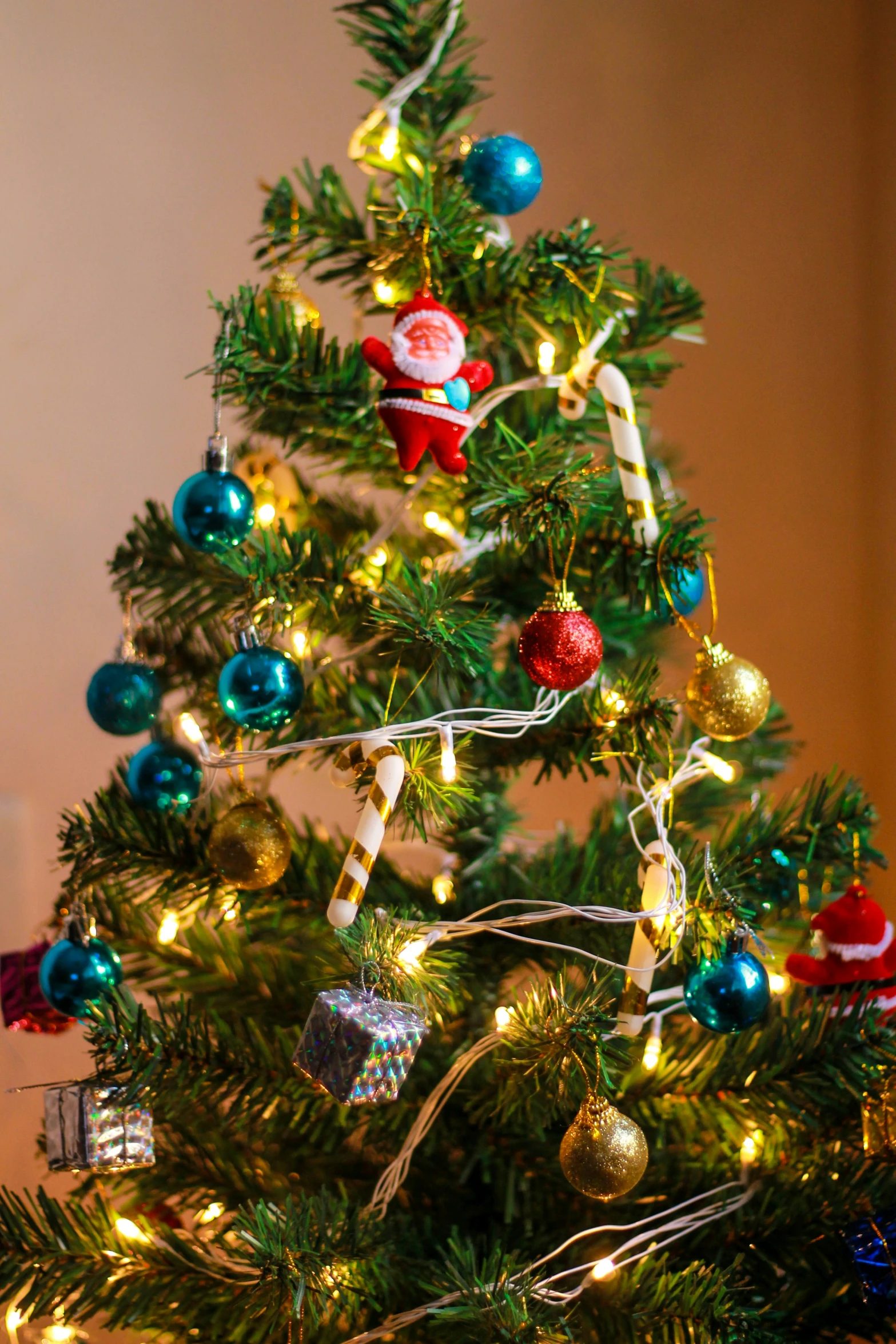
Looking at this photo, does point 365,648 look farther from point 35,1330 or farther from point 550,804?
point 550,804

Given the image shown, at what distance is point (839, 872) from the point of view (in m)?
0.70

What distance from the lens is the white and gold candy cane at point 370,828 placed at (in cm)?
49

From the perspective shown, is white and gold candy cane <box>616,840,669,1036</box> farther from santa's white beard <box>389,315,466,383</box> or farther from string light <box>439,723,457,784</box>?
santa's white beard <box>389,315,466,383</box>

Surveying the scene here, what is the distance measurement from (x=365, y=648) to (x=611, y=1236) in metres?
0.33

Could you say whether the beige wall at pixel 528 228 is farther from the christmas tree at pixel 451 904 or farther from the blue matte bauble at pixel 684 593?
the blue matte bauble at pixel 684 593

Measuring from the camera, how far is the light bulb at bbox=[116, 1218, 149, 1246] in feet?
1.72

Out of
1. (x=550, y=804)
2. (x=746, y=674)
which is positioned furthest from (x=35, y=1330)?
(x=550, y=804)

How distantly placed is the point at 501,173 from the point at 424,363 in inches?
4.7

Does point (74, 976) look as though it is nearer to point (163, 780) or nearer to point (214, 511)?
point (163, 780)

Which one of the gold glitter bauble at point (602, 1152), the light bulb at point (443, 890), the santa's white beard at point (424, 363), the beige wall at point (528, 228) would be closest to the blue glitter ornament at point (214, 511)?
the santa's white beard at point (424, 363)

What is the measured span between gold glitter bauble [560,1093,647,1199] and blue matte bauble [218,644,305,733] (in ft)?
0.73

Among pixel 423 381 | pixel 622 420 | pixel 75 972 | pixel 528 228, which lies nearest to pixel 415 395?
pixel 423 381

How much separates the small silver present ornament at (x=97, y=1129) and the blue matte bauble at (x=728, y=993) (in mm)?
265

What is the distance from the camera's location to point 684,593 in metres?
0.55
